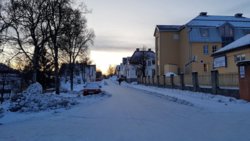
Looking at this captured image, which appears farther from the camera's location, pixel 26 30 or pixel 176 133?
pixel 26 30

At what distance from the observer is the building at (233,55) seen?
3138 centimetres

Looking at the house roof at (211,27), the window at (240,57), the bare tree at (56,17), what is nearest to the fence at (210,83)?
the window at (240,57)

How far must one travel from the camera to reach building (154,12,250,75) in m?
58.9

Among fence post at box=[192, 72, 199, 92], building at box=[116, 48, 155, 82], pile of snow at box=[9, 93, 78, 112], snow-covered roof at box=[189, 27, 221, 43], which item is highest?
snow-covered roof at box=[189, 27, 221, 43]

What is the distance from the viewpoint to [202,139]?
880 cm

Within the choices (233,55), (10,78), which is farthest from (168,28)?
(10,78)

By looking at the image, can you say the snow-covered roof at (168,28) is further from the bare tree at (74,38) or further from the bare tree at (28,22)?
the bare tree at (28,22)

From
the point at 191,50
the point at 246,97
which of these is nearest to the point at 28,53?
the point at 246,97

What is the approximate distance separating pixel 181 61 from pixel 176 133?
5469 cm

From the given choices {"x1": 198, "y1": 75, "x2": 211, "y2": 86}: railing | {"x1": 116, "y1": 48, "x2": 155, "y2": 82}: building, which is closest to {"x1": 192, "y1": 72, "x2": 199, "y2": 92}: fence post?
{"x1": 198, "y1": 75, "x2": 211, "y2": 86}: railing

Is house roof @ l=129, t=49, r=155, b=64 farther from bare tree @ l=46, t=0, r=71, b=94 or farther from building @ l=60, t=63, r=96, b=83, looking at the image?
bare tree @ l=46, t=0, r=71, b=94

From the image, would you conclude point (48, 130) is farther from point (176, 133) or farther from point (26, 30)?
point (26, 30)

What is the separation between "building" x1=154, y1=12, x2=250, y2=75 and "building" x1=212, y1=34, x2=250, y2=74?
763 inches

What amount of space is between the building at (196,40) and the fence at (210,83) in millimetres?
19777
